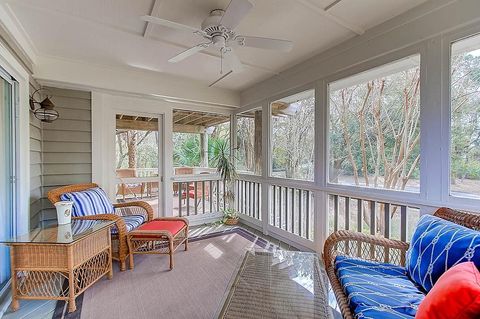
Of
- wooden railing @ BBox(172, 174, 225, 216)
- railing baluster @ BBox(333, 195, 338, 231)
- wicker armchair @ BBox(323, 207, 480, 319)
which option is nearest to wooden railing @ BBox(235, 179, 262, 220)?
wooden railing @ BBox(172, 174, 225, 216)

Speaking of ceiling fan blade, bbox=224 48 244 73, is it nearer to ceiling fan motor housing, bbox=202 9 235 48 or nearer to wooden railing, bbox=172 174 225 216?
ceiling fan motor housing, bbox=202 9 235 48

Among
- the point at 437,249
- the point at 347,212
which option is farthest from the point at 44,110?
the point at 437,249

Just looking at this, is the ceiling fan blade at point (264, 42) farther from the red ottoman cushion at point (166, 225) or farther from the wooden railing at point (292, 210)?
the red ottoman cushion at point (166, 225)

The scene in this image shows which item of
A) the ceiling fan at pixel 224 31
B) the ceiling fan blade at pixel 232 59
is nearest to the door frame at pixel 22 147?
the ceiling fan at pixel 224 31

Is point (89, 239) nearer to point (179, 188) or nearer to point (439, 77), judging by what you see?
point (179, 188)

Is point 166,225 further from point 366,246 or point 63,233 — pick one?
point 366,246

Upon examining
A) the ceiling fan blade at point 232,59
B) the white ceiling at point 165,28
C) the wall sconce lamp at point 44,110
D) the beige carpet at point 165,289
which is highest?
the white ceiling at point 165,28

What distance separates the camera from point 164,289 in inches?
88.1

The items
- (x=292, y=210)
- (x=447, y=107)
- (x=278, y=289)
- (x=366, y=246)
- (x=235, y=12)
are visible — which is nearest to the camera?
(x=235, y=12)

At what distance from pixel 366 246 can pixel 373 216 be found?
328 mm

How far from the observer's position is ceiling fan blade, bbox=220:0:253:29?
153 centimetres

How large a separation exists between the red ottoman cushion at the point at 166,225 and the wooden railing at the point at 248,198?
1.62m

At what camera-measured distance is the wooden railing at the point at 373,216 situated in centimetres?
225

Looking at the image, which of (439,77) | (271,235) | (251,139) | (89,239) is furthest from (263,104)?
(89,239)
